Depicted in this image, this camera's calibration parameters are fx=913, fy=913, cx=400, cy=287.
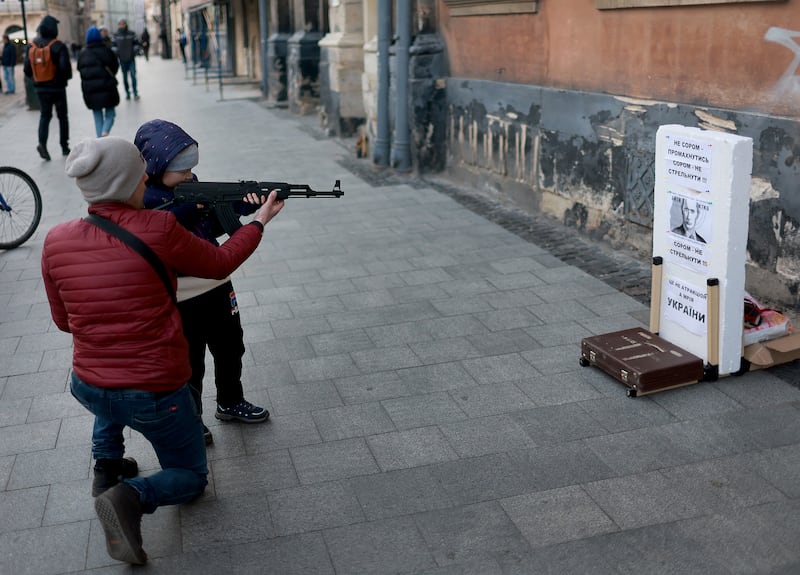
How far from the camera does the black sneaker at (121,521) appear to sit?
3.12m

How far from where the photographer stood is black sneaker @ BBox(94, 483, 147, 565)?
3.12 meters

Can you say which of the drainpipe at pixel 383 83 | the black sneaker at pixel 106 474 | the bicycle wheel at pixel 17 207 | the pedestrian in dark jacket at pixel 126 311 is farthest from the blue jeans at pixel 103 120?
the pedestrian in dark jacket at pixel 126 311

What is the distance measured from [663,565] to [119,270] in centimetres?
216

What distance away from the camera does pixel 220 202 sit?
12.5 feet

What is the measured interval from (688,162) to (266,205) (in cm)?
235

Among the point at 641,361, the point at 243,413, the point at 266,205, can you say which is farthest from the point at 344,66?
the point at 266,205

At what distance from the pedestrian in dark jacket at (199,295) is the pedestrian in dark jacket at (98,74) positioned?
10.6m

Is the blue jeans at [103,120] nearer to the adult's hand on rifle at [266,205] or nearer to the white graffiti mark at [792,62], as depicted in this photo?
the white graffiti mark at [792,62]

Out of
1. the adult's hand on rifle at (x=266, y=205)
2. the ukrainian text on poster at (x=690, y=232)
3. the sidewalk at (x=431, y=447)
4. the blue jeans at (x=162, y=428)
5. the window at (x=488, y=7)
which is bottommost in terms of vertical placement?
the sidewalk at (x=431, y=447)

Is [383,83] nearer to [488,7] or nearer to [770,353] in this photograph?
[488,7]

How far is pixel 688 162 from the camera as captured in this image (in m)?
4.79

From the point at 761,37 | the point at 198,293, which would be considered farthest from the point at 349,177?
the point at 198,293

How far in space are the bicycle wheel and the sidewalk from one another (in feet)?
2.88

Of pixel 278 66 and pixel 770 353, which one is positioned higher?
pixel 278 66
